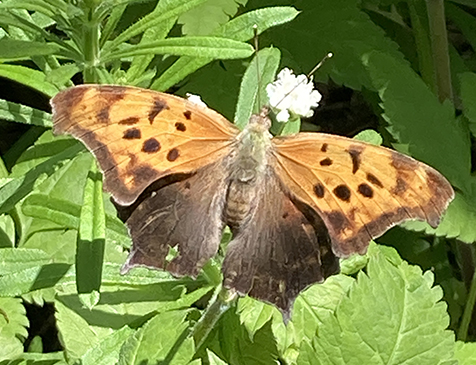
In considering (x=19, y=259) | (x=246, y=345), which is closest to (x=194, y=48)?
(x=19, y=259)

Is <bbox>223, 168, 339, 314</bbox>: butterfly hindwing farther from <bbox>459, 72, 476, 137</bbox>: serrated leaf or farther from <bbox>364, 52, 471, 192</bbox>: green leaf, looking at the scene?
<bbox>459, 72, 476, 137</bbox>: serrated leaf

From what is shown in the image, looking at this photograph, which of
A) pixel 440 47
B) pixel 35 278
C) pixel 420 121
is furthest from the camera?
pixel 440 47

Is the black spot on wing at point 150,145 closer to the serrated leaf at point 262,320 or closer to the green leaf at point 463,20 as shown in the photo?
the serrated leaf at point 262,320

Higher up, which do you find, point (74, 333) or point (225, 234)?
point (225, 234)

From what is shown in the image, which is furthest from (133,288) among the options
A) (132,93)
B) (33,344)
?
(132,93)

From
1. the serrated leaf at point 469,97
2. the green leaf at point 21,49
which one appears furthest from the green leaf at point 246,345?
the serrated leaf at point 469,97

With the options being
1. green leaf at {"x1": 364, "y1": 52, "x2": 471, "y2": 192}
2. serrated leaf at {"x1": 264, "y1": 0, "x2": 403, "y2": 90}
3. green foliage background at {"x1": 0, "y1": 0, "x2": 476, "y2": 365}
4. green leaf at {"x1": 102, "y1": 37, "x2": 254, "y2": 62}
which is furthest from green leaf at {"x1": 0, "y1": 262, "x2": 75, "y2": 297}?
serrated leaf at {"x1": 264, "y1": 0, "x2": 403, "y2": 90}

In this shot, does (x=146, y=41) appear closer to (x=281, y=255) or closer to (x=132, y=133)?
(x=132, y=133)
